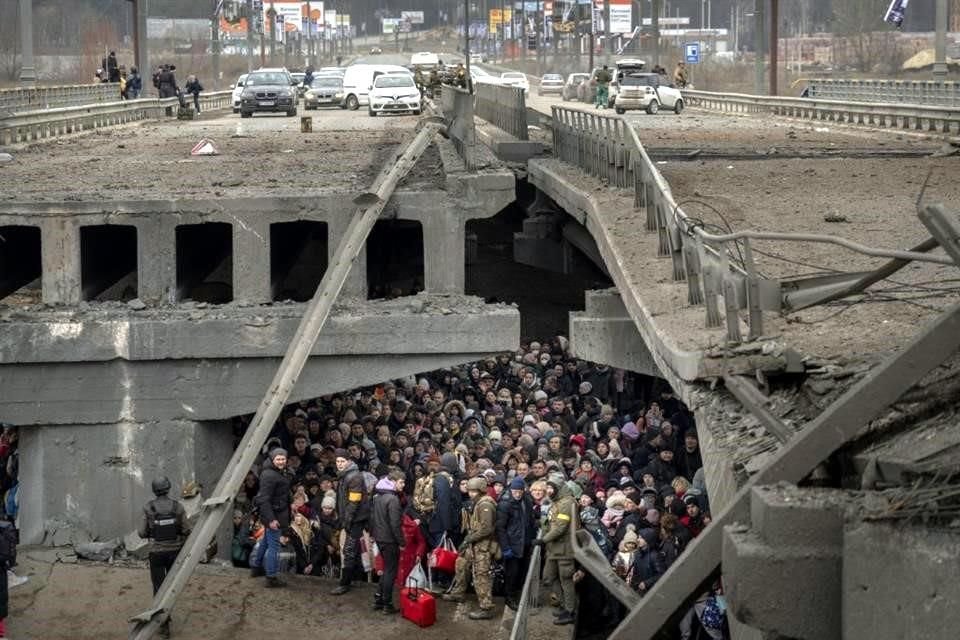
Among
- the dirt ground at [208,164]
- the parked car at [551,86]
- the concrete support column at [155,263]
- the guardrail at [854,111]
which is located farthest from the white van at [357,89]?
the concrete support column at [155,263]

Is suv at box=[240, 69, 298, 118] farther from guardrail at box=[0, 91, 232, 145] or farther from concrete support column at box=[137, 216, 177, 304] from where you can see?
concrete support column at box=[137, 216, 177, 304]

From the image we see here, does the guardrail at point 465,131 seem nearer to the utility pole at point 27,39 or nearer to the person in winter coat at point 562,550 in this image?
the person in winter coat at point 562,550

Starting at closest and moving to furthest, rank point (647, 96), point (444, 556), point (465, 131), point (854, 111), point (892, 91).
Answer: point (444, 556)
point (465, 131)
point (854, 111)
point (892, 91)
point (647, 96)

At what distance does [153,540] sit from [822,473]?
9.33m

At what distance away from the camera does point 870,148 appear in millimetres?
33094

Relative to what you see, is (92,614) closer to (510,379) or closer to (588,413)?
(588,413)

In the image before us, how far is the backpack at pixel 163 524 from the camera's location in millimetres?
15617

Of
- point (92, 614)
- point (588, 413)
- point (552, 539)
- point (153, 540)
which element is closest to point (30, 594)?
point (92, 614)

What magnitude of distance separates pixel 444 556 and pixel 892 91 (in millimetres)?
36937

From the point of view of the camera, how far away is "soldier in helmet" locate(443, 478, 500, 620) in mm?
15578

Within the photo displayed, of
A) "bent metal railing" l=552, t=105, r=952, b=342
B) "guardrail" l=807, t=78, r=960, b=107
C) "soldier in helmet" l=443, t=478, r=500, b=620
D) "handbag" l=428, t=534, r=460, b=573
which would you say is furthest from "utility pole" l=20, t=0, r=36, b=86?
"soldier in helmet" l=443, t=478, r=500, b=620

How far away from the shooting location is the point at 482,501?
15.5 m

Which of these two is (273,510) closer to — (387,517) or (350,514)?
(350,514)

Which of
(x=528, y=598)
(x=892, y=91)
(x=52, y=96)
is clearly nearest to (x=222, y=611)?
(x=528, y=598)
